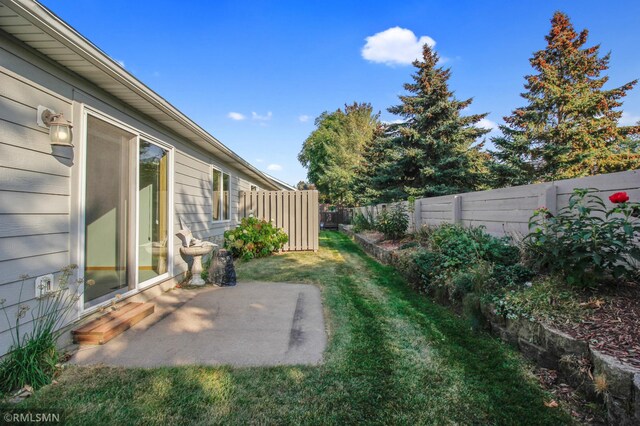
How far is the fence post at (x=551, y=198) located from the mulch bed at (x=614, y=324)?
1014mm

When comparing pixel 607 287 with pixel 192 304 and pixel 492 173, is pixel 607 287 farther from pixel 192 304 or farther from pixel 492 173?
pixel 492 173

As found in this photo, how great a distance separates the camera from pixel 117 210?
3.73 meters

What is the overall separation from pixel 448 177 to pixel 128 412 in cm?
1340

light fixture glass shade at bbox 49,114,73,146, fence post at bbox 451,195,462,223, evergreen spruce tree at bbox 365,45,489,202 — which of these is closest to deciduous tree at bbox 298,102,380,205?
evergreen spruce tree at bbox 365,45,489,202

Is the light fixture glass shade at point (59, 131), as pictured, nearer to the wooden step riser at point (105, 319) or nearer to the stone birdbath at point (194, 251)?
the wooden step riser at point (105, 319)

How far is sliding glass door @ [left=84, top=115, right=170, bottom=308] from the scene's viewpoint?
3.29 metres

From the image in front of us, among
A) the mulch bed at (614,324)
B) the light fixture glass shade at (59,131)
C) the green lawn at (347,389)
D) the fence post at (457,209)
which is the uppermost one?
the light fixture glass shade at (59,131)

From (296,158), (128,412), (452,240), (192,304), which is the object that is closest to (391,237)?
(452,240)

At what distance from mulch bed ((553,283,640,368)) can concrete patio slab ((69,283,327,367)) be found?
184 cm

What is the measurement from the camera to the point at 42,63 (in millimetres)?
2426

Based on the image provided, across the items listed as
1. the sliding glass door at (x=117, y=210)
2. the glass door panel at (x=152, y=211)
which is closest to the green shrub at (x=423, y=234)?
the glass door panel at (x=152, y=211)

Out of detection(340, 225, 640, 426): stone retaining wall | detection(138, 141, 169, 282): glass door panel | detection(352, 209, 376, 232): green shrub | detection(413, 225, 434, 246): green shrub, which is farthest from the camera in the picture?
detection(352, 209, 376, 232): green shrub

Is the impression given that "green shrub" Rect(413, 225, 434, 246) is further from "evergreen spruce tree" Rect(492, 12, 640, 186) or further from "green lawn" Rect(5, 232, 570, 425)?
"evergreen spruce tree" Rect(492, 12, 640, 186)

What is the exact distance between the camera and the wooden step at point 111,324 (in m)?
2.60
